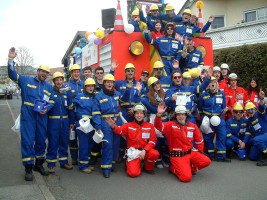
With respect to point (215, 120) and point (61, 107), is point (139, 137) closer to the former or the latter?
point (61, 107)

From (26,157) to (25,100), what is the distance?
3.32ft

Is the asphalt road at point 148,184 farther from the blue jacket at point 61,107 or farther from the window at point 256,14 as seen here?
the window at point 256,14

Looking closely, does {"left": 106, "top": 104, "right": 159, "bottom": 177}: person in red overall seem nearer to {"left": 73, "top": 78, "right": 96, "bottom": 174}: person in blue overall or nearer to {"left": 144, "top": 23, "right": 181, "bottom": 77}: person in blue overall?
{"left": 73, "top": 78, "right": 96, "bottom": 174}: person in blue overall

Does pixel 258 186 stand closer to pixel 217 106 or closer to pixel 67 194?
pixel 217 106

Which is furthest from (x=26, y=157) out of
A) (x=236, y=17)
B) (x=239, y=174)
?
(x=236, y=17)

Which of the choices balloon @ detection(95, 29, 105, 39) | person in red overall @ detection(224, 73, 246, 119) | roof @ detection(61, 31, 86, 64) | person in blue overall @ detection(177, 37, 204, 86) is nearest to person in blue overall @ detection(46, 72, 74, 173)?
balloon @ detection(95, 29, 105, 39)

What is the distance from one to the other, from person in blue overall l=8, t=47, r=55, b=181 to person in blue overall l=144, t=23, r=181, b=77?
9.69ft

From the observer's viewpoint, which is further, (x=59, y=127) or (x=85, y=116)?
(x=85, y=116)

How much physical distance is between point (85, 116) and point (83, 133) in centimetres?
35

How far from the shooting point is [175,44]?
659 cm

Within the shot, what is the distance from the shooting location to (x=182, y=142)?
15.9ft

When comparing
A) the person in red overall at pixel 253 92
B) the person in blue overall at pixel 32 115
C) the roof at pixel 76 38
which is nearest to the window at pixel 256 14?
the person in red overall at pixel 253 92

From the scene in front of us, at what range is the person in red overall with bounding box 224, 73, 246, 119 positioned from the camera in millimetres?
6635

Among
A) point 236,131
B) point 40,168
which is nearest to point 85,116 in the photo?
point 40,168
